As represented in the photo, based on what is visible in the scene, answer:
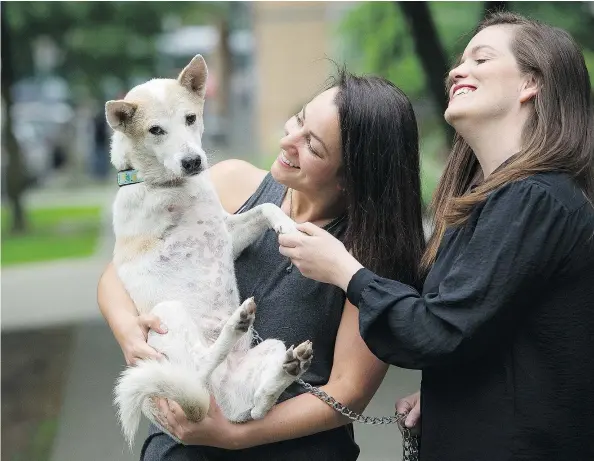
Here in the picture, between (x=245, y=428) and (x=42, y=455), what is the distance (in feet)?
10.4

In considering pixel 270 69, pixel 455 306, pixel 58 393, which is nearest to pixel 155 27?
pixel 270 69

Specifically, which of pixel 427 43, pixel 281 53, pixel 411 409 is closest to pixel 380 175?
pixel 411 409

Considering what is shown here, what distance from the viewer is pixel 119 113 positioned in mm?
2621

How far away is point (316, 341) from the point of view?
2271 mm

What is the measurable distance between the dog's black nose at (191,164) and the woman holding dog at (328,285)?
0.36 m

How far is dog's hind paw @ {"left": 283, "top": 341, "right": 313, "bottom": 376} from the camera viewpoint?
7.00 ft

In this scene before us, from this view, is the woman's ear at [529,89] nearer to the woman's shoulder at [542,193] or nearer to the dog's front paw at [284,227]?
the woman's shoulder at [542,193]

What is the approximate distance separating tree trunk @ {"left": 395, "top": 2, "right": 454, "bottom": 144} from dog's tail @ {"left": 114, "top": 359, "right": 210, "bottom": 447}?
4357 millimetres

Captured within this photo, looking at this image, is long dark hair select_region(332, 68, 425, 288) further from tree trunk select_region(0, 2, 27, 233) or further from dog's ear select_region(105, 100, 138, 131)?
tree trunk select_region(0, 2, 27, 233)

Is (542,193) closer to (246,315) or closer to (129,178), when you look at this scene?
(246,315)

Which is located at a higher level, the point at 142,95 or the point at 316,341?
the point at 142,95

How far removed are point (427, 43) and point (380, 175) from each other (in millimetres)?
4184

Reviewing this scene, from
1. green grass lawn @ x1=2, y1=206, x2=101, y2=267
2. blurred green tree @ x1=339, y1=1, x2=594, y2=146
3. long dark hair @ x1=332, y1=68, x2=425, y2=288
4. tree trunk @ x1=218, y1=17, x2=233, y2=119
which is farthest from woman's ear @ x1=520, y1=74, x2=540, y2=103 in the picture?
tree trunk @ x1=218, y1=17, x2=233, y2=119

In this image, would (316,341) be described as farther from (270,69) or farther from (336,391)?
(270,69)
